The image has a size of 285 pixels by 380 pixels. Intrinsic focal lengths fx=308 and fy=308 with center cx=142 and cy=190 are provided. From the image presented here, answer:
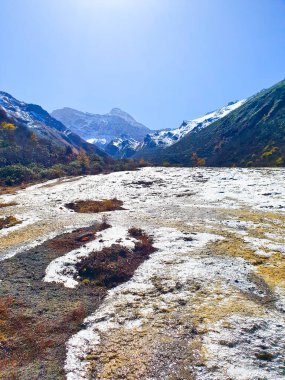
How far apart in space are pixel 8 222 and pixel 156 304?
25678 mm

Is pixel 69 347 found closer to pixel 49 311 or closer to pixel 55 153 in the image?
pixel 49 311

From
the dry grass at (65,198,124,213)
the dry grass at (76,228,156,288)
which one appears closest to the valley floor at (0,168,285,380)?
the dry grass at (76,228,156,288)

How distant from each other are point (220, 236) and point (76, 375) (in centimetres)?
2051

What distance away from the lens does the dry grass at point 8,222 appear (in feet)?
114

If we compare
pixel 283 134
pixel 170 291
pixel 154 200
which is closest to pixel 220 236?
pixel 170 291

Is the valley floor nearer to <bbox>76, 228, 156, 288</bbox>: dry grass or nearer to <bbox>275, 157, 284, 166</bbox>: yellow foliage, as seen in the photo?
<bbox>76, 228, 156, 288</bbox>: dry grass

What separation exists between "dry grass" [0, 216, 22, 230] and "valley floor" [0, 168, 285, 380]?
4.07ft

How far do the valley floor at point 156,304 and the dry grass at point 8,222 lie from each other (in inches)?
48.8

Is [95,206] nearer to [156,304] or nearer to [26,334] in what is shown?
[156,304]

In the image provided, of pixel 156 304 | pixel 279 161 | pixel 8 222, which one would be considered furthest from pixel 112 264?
pixel 279 161

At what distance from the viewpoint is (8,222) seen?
36.5 meters

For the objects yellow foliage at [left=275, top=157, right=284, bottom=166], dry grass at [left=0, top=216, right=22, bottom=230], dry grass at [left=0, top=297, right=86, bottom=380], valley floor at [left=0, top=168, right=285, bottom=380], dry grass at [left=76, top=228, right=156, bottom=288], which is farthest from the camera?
yellow foliage at [left=275, top=157, right=284, bottom=166]

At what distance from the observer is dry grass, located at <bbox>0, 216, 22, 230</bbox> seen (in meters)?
34.8

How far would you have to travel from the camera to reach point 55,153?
134m
